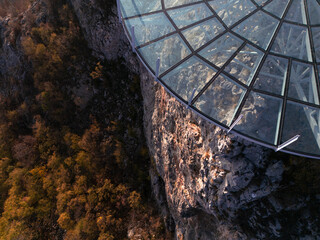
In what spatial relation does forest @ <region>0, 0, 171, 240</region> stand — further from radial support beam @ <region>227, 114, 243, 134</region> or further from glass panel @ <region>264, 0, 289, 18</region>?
glass panel @ <region>264, 0, 289, 18</region>

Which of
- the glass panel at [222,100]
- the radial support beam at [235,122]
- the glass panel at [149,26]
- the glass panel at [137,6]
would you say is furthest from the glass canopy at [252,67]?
the glass panel at [137,6]

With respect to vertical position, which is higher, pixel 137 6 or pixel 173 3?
pixel 137 6

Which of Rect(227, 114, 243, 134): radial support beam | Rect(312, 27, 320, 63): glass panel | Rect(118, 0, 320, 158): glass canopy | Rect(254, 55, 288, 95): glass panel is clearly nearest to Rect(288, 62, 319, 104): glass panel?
Rect(118, 0, 320, 158): glass canopy

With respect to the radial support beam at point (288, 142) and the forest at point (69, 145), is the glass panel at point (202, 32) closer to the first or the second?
the radial support beam at point (288, 142)

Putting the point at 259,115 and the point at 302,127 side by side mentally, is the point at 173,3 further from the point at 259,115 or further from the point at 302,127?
the point at 302,127

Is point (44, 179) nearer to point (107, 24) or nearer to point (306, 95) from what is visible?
point (107, 24)

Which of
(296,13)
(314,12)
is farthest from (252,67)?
(314,12)
